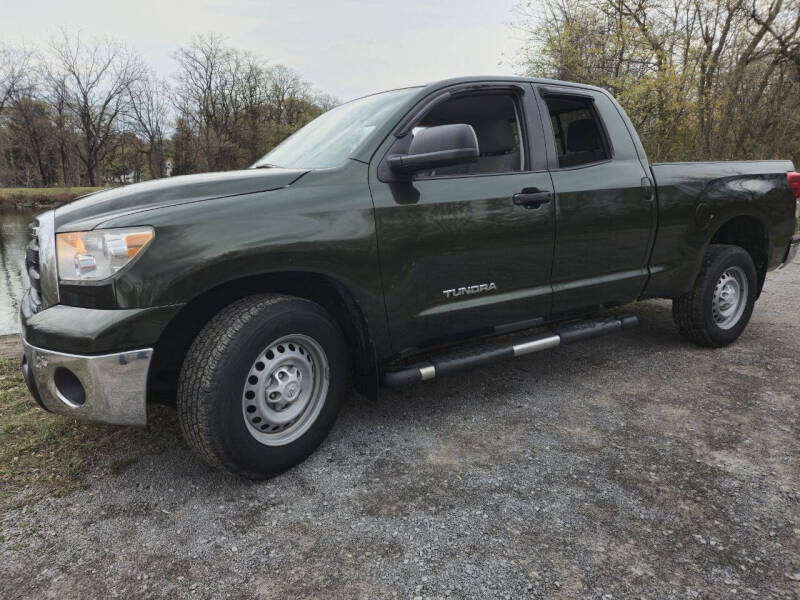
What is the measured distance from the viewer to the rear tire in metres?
4.21

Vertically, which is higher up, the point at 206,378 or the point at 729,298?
the point at 206,378

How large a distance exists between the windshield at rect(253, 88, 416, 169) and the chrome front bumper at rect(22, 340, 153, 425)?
1.32 m

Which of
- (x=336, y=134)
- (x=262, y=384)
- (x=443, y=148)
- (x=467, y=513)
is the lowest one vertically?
(x=467, y=513)

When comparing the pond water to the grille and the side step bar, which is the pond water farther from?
the side step bar

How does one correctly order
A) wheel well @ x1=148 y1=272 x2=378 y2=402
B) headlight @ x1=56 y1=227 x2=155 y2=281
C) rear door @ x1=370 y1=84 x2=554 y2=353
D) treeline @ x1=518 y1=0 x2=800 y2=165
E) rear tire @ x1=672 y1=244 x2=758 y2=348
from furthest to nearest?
treeline @ x1=518 y1=0 x2=800 y2=165, rear tire @ x1=672 y1=244 x2=758 y2=348, rear door @ x1=370 y1=84 x2=554 y2=353, wheel well @ x1=148 y1=272 x2=378 y2=402, headlight @ x1=56 y1=227 x2=155 y2=281

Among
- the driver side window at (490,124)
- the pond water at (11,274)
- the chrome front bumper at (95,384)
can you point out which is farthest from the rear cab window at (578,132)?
the pond water at (11,274)

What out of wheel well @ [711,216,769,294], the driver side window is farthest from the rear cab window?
wheel well @ [711,216,769,294]

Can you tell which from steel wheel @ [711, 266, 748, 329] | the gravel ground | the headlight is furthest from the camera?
steel wheel @ [711, 266, 748, 329]

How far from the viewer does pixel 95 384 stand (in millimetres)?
2174

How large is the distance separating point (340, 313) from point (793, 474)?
7.57ft

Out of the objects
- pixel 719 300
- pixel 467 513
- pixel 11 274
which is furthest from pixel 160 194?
pixel 11 274

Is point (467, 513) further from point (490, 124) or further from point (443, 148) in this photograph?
point (490, 124)

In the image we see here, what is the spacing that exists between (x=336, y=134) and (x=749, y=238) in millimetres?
3604

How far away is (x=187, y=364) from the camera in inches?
93.1
